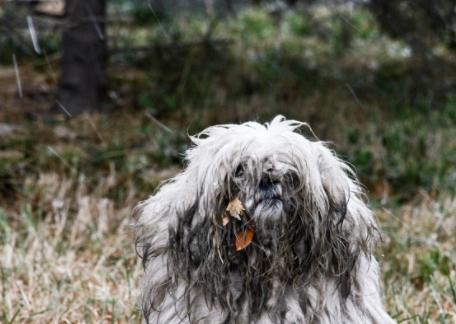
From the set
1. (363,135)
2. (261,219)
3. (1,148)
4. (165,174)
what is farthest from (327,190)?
(363,135)

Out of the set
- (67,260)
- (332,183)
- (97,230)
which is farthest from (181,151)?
(332,183)

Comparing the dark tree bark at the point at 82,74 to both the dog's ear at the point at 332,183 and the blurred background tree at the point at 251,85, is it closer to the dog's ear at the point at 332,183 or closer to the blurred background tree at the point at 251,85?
the blurred background tree at the point at 251,85

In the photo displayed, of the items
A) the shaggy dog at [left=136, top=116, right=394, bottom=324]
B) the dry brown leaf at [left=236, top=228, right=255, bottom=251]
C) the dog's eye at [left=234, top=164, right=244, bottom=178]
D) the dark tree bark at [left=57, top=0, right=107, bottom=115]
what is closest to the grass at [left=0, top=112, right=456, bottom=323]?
the dark tree bark at [left=57, top=0, right=107, bottom=115]

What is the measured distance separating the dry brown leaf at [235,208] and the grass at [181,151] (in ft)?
4.39

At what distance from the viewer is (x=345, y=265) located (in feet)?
A: 11.0

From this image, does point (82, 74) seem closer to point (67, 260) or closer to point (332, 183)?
point (67, 260)

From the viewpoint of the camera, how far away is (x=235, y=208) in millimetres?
3141

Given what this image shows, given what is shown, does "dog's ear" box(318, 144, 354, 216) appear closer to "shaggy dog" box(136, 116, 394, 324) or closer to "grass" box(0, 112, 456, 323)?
"shaggy dog" box(136, 116, 394, 324)

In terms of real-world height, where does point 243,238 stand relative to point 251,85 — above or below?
above

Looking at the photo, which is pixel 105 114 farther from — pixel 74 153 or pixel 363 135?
pixel 363 135

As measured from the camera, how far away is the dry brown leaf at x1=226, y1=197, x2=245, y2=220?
3137mm

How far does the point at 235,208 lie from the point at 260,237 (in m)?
0.14

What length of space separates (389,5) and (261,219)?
17.8ft

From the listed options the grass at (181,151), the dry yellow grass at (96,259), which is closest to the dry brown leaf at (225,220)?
the dry yellow grass at (96,259)
